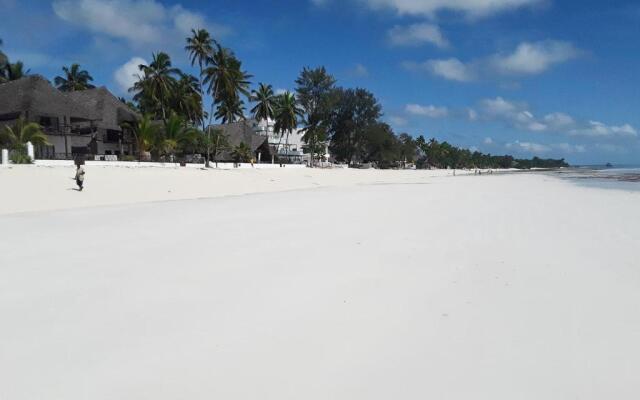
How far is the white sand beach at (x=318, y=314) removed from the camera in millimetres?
2801

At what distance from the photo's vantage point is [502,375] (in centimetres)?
289

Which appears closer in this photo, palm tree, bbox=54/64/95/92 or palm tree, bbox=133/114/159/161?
palm tree, bbox=133/114/159/161

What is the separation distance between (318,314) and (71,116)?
37723mm

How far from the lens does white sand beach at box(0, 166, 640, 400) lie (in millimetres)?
2801

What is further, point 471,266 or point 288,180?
point 288,180

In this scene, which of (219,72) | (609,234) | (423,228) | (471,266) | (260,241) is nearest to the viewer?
(471,266)

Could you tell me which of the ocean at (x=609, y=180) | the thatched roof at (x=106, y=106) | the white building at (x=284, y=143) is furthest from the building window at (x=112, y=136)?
the ocean at (x=609, y=180)

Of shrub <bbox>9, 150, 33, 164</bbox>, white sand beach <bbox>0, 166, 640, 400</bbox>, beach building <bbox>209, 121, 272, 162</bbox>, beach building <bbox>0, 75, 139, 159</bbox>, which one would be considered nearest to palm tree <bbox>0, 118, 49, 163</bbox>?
shrub <bbox>9, 150, 33, 164</bbox>

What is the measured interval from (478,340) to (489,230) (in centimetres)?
589

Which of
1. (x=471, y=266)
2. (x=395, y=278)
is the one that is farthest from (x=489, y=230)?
(x=395, y=278)

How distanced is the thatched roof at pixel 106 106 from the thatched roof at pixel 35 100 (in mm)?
3569

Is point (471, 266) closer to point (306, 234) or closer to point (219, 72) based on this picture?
point (306, 234)

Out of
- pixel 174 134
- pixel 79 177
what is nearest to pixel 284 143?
pixel 174 134

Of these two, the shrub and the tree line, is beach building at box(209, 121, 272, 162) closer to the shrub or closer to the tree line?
the tree line
